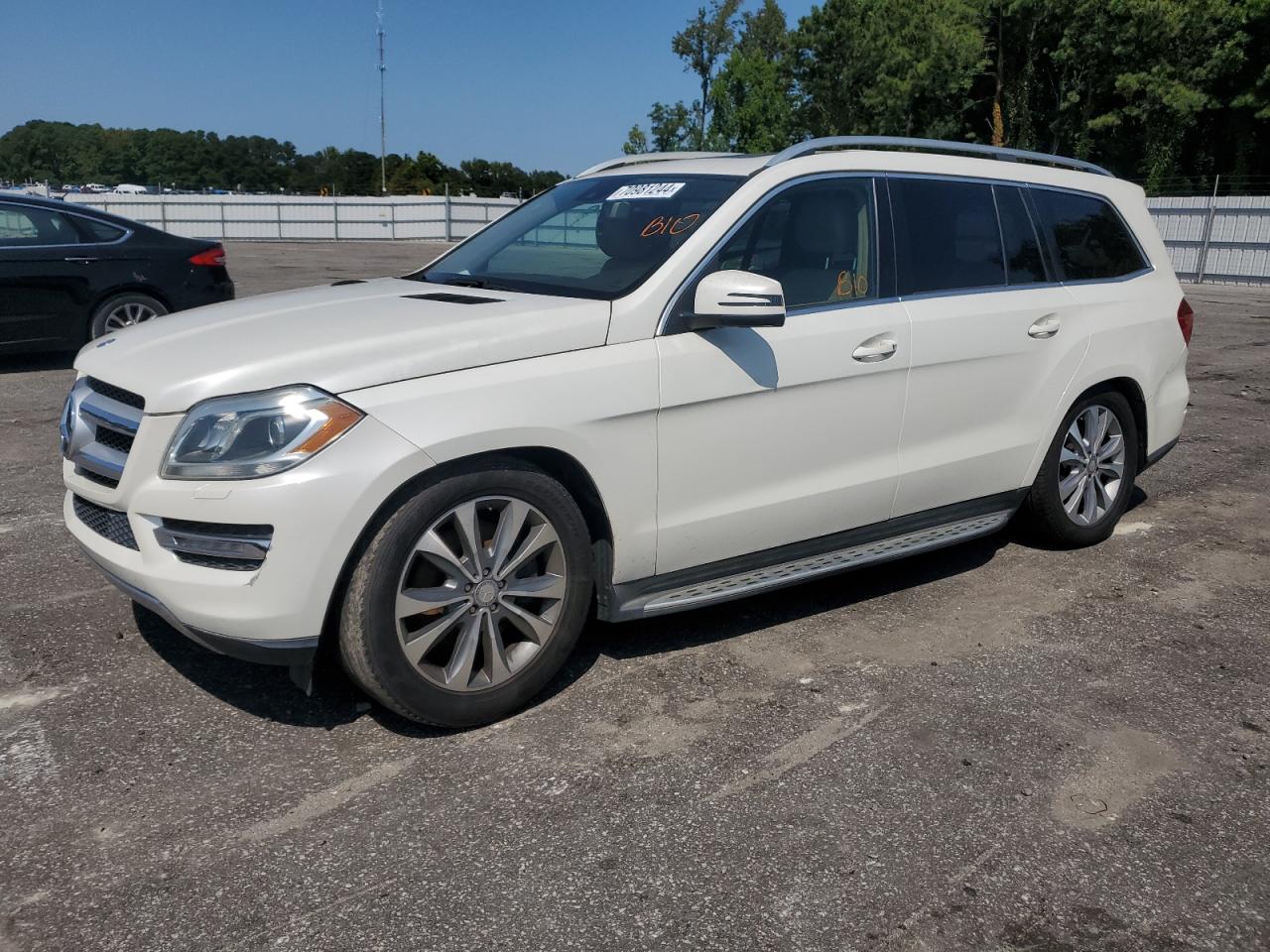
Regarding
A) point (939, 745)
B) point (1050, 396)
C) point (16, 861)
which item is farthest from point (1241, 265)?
point (16, 861)

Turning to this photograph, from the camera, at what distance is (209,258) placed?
1031 cm

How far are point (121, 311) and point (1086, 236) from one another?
791cm

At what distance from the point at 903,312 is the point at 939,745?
1.71 metres

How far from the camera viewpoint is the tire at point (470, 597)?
10.5 feet

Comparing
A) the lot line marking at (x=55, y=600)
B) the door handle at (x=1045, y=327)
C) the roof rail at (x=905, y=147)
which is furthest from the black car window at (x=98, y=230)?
the door handle at (x=1045, y=327)

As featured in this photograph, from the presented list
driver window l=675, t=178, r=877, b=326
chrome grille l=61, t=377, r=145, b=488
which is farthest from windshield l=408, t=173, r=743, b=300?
chrome grille l=61, t=377, r=145, b=488

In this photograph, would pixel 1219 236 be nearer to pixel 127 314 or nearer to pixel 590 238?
pixel 127 314

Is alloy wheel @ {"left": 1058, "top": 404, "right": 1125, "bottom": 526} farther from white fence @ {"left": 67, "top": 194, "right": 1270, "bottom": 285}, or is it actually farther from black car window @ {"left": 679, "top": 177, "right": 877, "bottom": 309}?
white fence @ {"left": 67, "top": 194, "right": 1270, "bottom": 285}

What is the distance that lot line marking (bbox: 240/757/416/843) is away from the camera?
296 centimetres

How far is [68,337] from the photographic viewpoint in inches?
371

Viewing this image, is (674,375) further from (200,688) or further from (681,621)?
(200,688)

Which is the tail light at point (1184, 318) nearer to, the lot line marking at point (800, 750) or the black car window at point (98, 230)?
the lot line marking at point (800, 750)

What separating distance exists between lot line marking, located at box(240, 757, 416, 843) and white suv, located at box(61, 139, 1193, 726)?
0.57 feet

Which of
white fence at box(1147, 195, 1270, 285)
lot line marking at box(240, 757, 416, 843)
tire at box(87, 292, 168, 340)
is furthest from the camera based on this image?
white fence at box(1147, 195, 1270, 285)
